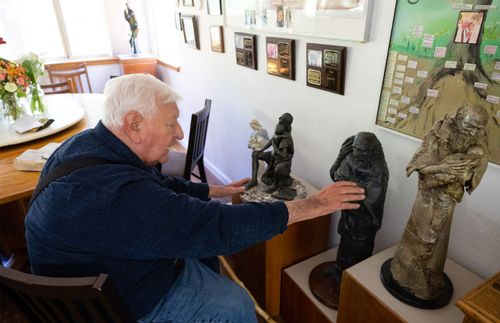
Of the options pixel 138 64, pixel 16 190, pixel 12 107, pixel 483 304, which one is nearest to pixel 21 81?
pixel 12 107

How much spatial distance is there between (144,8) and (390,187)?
13.7 feet

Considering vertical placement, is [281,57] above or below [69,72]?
above

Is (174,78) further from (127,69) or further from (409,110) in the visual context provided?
(409,110)

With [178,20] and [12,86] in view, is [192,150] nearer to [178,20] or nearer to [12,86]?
Result: [12,86]

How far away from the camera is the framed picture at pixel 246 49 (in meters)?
1.94

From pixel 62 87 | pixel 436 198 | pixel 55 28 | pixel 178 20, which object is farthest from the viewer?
pixel 55 28

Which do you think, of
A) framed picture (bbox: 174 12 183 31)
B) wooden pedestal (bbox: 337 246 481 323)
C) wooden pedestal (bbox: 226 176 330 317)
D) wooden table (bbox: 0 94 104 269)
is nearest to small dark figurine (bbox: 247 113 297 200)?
wooden pedestal (bbox: 226 176 330 317)

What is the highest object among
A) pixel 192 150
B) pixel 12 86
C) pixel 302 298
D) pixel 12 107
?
pixel 12 86

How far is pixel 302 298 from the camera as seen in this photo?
4.58 ft

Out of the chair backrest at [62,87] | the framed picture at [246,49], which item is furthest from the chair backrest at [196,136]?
the chair backrest at [62,87]

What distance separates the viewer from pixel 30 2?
3.92 metres

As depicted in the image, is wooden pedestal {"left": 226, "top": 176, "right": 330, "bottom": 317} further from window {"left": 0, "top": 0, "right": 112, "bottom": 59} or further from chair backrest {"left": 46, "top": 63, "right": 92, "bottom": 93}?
window {"left": 0, "top": 0, "right": 112, "bottom": 59}

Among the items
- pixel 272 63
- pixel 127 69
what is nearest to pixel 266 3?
pixel 272 63

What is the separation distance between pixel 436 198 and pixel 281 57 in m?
1.10
